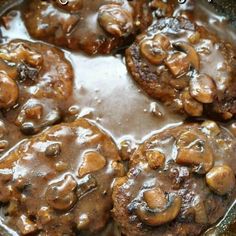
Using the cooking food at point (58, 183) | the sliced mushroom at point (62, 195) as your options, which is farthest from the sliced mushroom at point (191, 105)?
the sliced mushroom at point (62, 195)

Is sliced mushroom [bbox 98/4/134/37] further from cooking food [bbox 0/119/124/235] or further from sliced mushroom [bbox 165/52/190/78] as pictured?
cooking food [bbox 0/119/124/235]

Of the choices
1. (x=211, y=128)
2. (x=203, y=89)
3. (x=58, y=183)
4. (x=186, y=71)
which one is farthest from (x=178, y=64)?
(x=58, y=183)

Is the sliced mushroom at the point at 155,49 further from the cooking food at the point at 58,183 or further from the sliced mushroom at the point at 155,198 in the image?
the sliced mushroom at the point at 155,198

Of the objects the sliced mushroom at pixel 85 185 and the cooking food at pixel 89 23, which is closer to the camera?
the sliced mushroom at pixel 85 185

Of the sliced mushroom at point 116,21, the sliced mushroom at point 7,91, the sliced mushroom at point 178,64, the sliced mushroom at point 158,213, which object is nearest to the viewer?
the sliced mushroom at point 158,213

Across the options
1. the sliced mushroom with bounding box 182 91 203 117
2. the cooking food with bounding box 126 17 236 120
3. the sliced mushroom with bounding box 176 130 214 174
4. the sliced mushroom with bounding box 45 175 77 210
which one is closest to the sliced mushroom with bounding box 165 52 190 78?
the cooking food with bounding box 126 17 236 120

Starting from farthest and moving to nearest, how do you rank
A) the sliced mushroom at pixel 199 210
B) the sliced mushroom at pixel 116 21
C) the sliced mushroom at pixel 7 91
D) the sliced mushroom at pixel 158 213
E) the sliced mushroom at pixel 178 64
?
the sliced mushroom at pixel 116 21, the sliced mushroom at pixel 178 64, the sliced mushroom at pixel 7 91, the sliced mushroom at pixel 199 210, the sliced mushroom at pixel 158 213
